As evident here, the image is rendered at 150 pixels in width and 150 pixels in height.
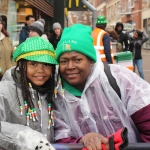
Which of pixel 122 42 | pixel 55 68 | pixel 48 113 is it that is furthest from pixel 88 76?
pixel 122 42

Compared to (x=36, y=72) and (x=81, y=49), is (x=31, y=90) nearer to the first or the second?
(x=36, y=72)

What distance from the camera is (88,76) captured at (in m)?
2.21

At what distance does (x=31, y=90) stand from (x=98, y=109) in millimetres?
448

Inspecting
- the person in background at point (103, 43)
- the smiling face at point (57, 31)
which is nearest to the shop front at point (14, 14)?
the smiling face at point (57, 31)

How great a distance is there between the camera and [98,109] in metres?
2.12

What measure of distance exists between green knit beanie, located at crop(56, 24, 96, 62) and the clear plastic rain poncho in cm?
18

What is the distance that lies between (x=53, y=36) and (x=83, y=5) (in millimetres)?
1082

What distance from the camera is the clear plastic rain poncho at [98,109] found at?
2104 mm

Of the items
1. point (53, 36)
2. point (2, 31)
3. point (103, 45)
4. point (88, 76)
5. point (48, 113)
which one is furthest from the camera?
point (53, 36)

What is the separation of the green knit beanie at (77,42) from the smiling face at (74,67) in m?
0.03

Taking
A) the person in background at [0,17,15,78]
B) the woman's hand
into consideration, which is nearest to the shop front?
the person in background at [0,17,15,78]

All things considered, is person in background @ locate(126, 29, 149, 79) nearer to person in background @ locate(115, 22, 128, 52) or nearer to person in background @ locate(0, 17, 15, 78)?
person in background @ locate(115, 22, 128, 52)

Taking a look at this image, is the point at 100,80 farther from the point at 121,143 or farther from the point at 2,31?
the point at 2,31

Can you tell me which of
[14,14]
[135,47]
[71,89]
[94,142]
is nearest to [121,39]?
[135,47]
